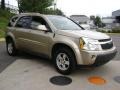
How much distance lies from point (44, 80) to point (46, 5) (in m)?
23.8

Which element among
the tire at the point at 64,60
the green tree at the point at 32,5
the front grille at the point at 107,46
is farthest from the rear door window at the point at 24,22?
the green tree at the point at 32,5

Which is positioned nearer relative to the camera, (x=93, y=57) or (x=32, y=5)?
(x=93, y=57)

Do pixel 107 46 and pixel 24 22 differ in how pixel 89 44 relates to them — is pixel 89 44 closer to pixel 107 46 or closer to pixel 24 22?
pixel 107 46

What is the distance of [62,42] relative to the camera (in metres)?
5.85

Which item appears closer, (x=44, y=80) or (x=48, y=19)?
(x=44, y=80)

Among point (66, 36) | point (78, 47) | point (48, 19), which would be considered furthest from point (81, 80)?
point (48, 19)

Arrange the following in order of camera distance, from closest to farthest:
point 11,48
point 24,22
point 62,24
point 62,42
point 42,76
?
point 42,76 < point 62,42 < point 62,24 < point 24,22 < point 11,48

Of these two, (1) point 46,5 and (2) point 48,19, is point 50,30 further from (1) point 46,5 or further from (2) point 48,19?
(1) point 46,5

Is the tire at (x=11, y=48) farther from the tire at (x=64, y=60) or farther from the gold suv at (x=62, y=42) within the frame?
the tire at (x=64, y=60)

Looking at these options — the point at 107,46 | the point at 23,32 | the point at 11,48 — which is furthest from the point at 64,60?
the point at 11,48

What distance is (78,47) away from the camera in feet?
18.2

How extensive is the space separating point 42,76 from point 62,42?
3.67ft

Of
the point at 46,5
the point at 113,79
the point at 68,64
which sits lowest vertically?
the point at 113,79

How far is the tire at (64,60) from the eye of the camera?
18.6 feet
